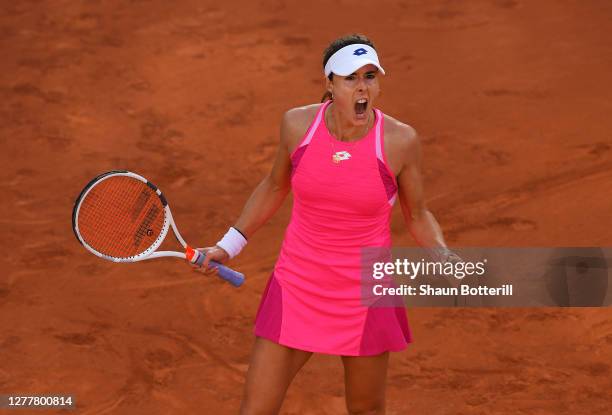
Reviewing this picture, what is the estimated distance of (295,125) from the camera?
186 inches

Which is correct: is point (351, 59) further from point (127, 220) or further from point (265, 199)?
point (127, 220)

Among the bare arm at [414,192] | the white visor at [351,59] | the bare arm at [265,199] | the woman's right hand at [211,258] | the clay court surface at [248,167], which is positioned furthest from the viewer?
the clay court surface at [248,167]

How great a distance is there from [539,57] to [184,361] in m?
4.98

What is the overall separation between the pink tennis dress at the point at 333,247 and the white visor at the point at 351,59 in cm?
22

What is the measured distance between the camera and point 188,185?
8742 mm

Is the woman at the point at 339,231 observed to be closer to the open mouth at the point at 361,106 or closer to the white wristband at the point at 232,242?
the open mouth at the point at 361,106

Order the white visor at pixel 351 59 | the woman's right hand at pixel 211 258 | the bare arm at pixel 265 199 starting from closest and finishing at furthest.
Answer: the white visor at pixel 351 59, the bare arm at pixel 265 199, the woman's right hand at pixel 211 258

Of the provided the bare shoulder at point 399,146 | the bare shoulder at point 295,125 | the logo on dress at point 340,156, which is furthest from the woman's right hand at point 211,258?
the bare shoulder at point 399,146

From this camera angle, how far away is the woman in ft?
15.0

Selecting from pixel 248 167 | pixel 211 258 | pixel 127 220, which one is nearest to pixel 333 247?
pixel 211 258

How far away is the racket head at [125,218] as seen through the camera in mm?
5011

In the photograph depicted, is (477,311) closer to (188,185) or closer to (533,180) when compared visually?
(533,180)

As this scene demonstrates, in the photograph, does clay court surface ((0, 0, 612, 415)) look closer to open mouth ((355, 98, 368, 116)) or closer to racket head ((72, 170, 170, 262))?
racket head ((72, 170, 170, 262))

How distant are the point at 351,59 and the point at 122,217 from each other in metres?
1.28
